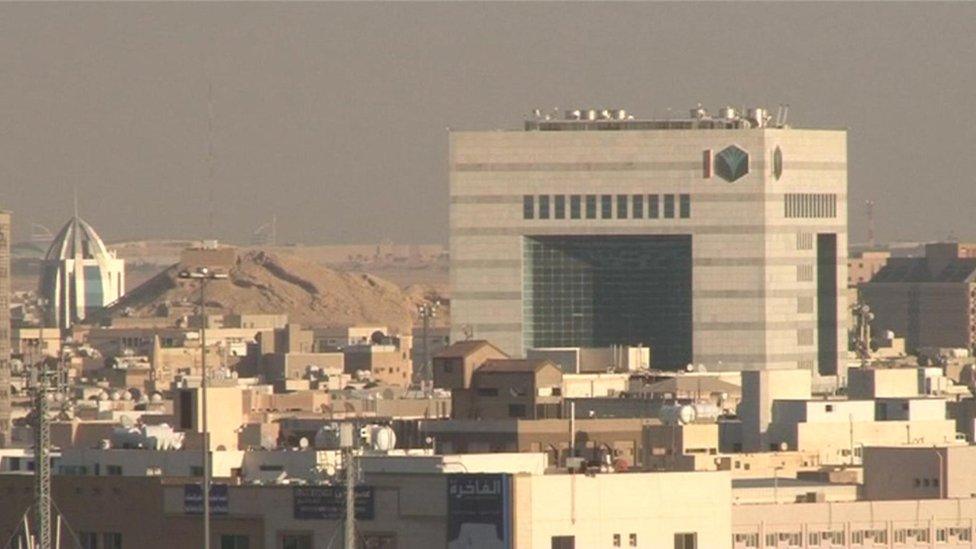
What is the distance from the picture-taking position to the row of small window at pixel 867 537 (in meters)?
116

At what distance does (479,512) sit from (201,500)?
7.27m

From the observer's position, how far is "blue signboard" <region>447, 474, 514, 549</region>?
330 ft

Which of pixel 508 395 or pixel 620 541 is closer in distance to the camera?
pixel 620 541

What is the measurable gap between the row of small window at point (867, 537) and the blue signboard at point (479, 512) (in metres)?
14.9

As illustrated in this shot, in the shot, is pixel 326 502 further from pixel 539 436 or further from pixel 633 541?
pixel 539 436

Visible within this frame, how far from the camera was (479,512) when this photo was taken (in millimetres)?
100750

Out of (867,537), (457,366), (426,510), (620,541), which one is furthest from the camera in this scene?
(457,366)

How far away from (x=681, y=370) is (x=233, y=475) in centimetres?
8332

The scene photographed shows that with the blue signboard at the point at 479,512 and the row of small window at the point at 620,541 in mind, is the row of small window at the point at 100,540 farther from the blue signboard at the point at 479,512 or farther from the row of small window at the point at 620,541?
the row of small window at the point at 620,541

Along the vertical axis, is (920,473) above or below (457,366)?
below

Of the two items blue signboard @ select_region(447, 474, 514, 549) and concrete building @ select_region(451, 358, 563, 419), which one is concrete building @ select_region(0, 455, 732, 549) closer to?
blue signboard @ select_region(447, 474, 514, 549)

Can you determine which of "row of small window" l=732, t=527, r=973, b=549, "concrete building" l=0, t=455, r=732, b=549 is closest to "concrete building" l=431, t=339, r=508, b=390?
"row of small window" l=732, t=527, r=973, b=549

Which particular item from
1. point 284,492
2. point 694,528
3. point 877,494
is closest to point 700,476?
point 694,528

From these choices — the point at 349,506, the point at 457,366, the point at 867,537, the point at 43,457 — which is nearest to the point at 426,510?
the point at 349,506
